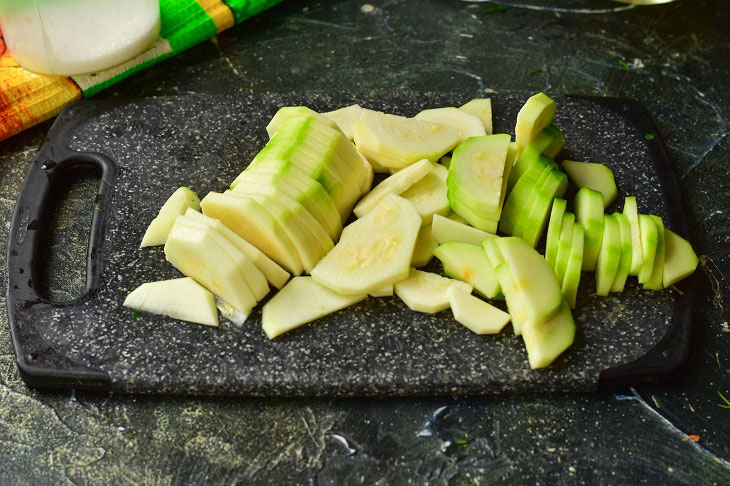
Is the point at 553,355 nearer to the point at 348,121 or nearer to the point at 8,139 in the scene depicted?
the point at 348,121

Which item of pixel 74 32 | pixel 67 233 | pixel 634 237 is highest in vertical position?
pixel 74 32

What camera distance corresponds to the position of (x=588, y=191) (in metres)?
1.92

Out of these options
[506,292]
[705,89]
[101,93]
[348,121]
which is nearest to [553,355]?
[506,292]

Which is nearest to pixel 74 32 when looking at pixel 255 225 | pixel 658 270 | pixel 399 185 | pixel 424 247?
pixel 255 225

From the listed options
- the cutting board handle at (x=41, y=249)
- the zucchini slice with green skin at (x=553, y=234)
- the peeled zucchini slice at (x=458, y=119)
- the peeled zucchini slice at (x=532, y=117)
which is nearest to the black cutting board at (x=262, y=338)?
the cutting board handle at (x=41, y=249)

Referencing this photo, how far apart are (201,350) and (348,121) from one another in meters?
0.77

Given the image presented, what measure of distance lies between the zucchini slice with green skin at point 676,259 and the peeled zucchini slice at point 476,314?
39 centimetres

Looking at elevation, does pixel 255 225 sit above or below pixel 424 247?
above

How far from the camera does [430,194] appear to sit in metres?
1.98

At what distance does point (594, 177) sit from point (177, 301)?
1.05 metres

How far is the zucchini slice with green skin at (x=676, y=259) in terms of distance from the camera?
185cm

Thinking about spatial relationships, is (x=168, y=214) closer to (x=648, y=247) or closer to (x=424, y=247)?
(x=424, y=247)

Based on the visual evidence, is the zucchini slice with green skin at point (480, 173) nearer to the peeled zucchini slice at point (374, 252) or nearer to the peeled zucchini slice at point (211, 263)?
the peeled zucchini slice at point (374, 252)

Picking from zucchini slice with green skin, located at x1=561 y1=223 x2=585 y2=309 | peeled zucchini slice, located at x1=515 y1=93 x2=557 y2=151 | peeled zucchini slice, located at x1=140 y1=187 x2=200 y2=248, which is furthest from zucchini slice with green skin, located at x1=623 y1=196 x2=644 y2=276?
peeled zucchini slice, located at x1=140 y1=187 x2=200 y2=248
